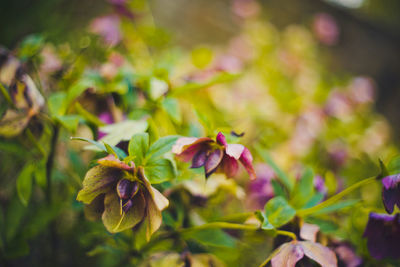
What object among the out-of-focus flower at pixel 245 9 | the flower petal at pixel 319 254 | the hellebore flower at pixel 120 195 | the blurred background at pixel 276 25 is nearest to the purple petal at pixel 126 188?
the hellebore flower at pixel 120 195

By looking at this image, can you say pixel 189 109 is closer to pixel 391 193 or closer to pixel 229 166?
pixel 229 166

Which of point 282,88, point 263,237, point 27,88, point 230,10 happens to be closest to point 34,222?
point 27,88

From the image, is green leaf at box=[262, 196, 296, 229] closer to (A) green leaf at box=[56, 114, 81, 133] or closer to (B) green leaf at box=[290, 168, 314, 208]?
(B) green leaf at box=[290, 168, 314, 208]

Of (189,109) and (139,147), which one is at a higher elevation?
(139,147)

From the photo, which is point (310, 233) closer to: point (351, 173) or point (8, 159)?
point (351, 173)

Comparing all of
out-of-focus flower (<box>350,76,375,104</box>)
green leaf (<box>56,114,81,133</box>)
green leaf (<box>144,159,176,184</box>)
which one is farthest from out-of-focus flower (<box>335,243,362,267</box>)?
out-of-focus flower (<box>350,76,375,104</box>)

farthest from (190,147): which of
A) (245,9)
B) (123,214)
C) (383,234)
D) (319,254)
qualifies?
(245,9)

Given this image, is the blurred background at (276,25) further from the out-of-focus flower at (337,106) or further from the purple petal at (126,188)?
the purple petal at (126,188)
